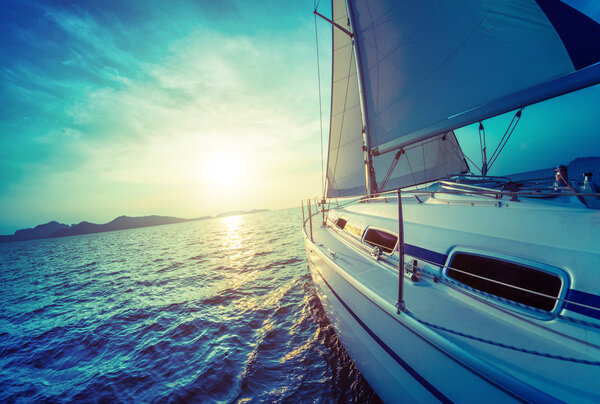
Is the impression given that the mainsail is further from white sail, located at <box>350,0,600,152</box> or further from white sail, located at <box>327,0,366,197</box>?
white sail, located at <box>327,0,366,197</box>

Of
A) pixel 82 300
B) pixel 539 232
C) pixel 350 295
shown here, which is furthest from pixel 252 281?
pixel 539 232

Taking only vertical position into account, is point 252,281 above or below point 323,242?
below

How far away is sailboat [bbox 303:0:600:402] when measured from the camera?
4.72 ft

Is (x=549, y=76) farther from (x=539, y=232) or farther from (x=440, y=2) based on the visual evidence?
(x=539, y=232)

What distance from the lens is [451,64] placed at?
12.9 feet

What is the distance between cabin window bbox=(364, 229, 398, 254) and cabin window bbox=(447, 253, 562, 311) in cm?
101

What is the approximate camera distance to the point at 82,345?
193 inches

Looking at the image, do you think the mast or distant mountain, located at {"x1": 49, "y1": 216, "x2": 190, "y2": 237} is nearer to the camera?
the mast

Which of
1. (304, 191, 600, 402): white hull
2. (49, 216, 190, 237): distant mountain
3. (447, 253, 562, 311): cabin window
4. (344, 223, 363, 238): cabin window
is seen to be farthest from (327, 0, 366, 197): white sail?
(49, 216, 190, 237): distant mountain

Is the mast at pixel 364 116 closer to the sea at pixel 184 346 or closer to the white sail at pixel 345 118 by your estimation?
the white sail at pixel 345 118

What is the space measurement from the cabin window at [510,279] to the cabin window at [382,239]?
1011mm

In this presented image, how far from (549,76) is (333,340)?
5.72 meters

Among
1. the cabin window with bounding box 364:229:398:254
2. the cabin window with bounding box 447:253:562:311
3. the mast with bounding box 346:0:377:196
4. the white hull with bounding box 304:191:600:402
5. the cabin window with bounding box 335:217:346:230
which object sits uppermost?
the mast with bounding box 346:0:377:196

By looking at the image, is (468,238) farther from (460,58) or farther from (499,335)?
(460,58)
